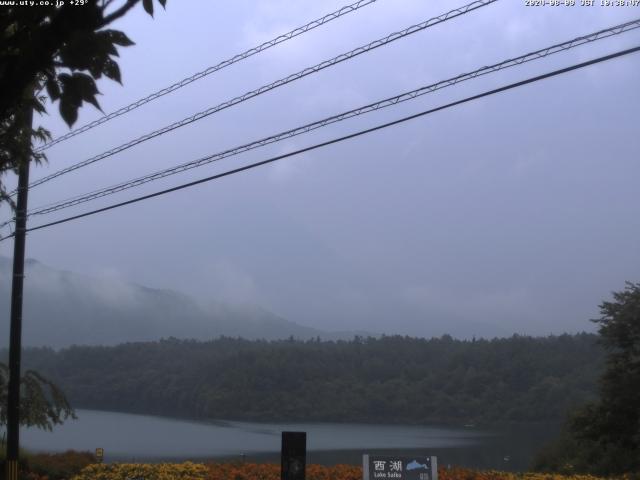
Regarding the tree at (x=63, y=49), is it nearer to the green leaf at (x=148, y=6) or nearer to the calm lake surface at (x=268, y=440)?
Answer: the green leaf at (x=148, y=6)

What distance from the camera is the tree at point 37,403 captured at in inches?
712

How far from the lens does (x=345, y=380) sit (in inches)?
1384

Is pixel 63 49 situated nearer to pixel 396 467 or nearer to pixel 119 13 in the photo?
pixel 119 13

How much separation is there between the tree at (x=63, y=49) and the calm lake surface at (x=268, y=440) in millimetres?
15692

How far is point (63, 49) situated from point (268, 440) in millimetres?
24466

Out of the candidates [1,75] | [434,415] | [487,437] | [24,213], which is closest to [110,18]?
[1,75]

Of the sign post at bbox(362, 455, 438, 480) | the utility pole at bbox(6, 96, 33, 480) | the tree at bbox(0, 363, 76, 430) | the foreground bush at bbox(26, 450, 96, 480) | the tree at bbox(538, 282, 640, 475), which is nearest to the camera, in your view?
the sign post at bbox(362, 455, 438, 480)

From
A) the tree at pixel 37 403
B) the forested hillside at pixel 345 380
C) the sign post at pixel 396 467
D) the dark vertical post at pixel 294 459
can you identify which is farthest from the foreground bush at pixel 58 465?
the forested hillside at pixel 345 380

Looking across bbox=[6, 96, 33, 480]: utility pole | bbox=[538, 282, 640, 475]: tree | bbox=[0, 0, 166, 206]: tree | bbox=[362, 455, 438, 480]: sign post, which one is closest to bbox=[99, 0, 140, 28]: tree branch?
bbox=[0, 0, 166, 206]: tree

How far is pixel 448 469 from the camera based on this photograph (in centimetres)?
1390

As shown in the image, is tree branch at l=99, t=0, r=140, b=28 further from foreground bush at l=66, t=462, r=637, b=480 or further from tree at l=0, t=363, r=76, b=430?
tree at l=0, t=363, r=76, b=430

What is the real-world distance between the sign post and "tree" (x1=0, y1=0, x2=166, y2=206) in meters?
8.35

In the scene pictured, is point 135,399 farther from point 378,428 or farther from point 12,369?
point 12,369

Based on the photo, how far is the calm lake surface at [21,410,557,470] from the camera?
68.9 feet
